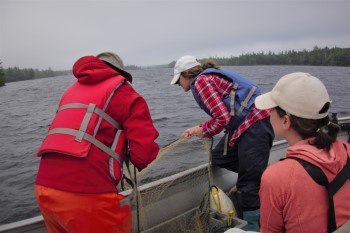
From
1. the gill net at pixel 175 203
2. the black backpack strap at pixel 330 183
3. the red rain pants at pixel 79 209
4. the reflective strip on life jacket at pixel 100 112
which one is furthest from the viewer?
the gill net at pixel 175 203

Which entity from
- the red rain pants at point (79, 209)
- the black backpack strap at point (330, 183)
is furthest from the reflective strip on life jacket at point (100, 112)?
the black backpack strap at point (330, 183)

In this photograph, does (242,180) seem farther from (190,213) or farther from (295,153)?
(295,153)

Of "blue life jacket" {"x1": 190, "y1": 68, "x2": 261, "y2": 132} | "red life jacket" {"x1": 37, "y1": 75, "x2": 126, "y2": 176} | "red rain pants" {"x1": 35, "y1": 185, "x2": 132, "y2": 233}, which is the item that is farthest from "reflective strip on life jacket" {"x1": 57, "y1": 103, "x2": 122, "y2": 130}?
"blue life jacket" {"x1": 190, "y1": 68, "x2": 261, "y2": 132}

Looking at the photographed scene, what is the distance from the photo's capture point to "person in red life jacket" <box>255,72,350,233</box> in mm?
1723

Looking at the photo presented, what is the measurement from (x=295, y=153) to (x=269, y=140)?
2.05 m

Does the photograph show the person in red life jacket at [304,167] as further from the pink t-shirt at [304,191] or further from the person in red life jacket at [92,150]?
the person in red life jacket at [92,150]

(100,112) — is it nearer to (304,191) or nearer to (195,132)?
(304,191)

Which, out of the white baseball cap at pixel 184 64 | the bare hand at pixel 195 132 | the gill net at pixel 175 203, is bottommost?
the gill net at pixel 175 203

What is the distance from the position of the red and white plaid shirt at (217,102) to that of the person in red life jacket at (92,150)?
3.90ft

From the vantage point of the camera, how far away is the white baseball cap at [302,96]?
186cm

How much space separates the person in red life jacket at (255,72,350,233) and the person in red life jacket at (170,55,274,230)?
164cm

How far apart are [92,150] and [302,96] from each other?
144 cm

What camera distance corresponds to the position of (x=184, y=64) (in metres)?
3.85

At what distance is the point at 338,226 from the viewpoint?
1758mm
